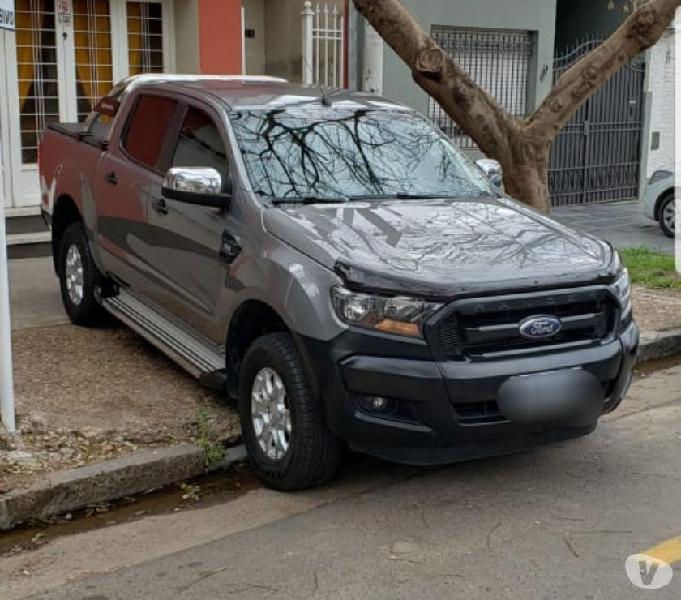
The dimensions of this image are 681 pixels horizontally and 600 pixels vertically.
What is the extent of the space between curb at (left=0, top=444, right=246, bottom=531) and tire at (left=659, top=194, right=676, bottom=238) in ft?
33.6

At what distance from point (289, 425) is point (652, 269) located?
6.98m

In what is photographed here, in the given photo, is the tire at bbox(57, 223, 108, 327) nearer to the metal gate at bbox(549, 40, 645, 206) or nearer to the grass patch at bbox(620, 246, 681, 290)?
the grass patch at bbox(620, 246, 681, 290)

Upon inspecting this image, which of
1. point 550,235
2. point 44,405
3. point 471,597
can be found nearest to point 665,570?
point 471,597

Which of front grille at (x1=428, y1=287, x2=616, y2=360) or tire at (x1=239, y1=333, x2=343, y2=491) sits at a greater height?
front grille at (x1=428, y1=287, x2=616, y2=360)

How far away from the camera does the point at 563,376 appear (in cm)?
489

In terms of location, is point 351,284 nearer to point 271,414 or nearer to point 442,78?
point 271,414

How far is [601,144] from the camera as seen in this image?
695 inches

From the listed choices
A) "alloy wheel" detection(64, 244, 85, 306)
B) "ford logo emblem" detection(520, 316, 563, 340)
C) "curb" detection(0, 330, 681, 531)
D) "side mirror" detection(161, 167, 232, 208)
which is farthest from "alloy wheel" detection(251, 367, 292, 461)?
"alloy wheel" detection(64, 244, 85, 306)

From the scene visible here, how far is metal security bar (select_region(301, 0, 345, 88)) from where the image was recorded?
13164 mm

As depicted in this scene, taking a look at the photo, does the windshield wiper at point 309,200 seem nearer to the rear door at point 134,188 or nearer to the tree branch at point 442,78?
the rear door at point 134,188

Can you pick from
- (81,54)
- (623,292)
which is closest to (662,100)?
(81,54)

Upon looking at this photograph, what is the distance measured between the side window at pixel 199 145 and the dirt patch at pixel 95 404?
1.45m

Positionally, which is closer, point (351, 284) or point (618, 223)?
point (351, 284)

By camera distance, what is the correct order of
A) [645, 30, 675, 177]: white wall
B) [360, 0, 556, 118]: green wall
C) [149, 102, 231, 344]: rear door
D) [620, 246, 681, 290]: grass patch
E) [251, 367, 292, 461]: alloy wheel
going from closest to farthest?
[251, 367, 292, 461]: alloy wheel → [149, 102, 231, 344]: rear door → [620, 246, 681, 290]: grass patch → [360, 0, 556, 118]: green wall → [645, 30, 675, 177]: white wall
